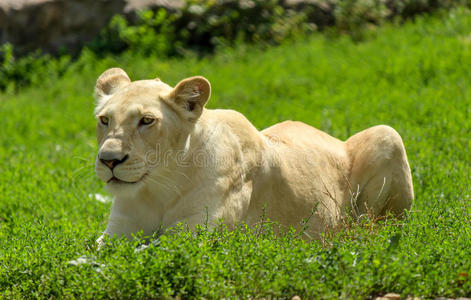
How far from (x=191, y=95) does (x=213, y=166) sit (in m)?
0.53

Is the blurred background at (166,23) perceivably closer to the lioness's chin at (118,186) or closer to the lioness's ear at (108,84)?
the lioness's ear at (108,84)

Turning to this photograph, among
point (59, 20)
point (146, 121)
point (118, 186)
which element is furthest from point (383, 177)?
point (59, 20)

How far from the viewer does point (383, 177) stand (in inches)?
234

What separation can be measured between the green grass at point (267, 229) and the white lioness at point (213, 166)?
0.29m

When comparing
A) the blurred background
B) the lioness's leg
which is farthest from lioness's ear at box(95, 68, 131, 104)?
the blurred background

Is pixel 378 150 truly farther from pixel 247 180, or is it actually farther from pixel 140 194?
pixel 140 194

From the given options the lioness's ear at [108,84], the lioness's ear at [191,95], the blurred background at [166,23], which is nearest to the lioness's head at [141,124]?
the lioness's ear at [191,95]

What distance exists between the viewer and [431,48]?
11.3 m

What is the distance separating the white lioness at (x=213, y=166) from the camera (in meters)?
4.69

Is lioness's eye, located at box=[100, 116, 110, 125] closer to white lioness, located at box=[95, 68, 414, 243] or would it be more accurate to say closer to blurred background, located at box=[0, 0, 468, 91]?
white lioness, located at box=[95, 68, 414, 243]

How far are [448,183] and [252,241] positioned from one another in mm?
2869

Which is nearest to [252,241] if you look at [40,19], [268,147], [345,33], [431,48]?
[268,147]

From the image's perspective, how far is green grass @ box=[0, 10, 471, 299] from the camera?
3887 mm

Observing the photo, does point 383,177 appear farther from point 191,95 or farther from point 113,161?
point 113,161
